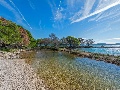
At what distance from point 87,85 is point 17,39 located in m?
79.6

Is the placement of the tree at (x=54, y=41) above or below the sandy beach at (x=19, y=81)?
above

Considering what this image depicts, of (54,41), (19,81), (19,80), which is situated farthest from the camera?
(54,41)

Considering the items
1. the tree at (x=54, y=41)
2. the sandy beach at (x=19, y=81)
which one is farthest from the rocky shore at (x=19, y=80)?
the tree at (x=54, y=41)

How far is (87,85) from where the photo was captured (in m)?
24.6

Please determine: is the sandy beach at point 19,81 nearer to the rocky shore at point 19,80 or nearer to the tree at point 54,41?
the rocky shore at point 19,80

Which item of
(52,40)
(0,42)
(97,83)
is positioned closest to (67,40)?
(52,40)

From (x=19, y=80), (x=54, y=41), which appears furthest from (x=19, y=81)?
(x=54, y=41)

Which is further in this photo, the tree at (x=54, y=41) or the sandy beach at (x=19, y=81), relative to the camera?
the tree at (x=54, y=41)

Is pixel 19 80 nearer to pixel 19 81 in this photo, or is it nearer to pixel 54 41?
pixel 19 81

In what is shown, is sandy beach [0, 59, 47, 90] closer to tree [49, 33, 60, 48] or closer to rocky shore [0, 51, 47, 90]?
rocky shore [0, 51, 47, 90]

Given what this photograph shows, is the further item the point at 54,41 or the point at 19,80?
the point at 54,41

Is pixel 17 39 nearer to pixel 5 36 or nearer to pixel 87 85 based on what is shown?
pixel 5 36

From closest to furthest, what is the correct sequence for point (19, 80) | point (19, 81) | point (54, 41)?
point (19, 81), point (19, 80), point (54, 41)

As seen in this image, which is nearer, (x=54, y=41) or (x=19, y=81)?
(x=19, y=81)
